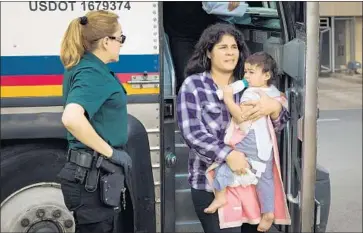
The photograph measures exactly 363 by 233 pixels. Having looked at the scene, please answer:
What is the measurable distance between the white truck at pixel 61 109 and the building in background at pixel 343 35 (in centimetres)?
1544

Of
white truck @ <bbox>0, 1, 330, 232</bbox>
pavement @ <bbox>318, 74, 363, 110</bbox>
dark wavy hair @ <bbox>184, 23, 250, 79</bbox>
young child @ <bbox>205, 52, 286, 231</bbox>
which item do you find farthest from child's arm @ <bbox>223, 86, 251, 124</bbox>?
pavement @ <bbox>318, 74, 363, 110</bbox>

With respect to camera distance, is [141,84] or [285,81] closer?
[141,84]

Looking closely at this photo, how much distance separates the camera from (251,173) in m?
2.95

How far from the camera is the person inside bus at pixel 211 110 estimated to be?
113 inches

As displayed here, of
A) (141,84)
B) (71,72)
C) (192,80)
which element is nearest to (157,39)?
(141,84)

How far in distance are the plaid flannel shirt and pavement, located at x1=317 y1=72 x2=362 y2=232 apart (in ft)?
3.39

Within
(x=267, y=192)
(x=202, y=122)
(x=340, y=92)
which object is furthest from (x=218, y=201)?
(x=340, y=92)

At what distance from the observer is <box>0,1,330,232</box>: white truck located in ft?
10.7

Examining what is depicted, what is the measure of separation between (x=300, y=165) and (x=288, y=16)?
1018mm

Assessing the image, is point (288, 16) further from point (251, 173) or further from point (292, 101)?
point (251, 173)

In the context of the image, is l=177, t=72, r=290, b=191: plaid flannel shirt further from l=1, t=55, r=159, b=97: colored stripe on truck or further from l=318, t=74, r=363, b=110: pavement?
l=318, t=74, r=363, b=110: pavement

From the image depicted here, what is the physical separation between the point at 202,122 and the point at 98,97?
568mm

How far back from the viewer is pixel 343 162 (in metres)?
7.29

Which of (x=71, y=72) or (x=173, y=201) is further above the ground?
(x=71, y=72)
